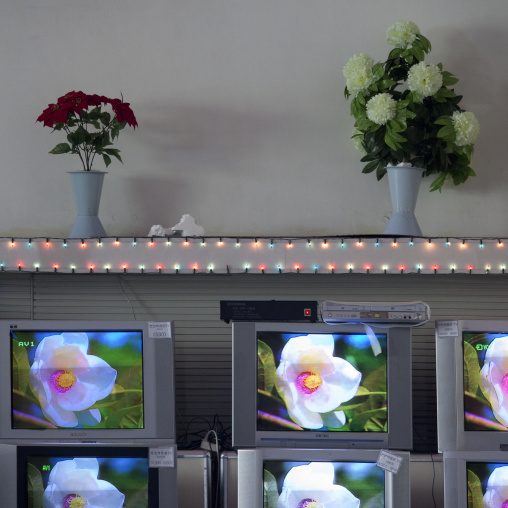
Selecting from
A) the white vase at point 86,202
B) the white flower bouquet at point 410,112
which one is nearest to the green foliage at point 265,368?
the white vase at point 86,202

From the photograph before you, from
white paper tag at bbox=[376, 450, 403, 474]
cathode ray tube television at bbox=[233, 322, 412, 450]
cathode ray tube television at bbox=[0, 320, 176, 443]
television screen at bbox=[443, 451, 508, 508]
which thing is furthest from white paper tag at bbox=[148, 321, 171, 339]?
television screen at bbox=[443, 451, 508, 508]

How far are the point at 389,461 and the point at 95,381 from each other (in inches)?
39.1

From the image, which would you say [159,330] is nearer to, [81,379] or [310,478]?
[81,379]

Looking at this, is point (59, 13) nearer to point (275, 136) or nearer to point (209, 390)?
point (275, 136)

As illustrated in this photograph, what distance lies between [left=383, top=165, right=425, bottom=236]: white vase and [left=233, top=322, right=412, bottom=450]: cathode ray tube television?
0.54 m

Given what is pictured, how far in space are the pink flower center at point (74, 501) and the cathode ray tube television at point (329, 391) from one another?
0.53m

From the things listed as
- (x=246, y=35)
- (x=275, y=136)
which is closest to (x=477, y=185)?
(x=275, y=136)

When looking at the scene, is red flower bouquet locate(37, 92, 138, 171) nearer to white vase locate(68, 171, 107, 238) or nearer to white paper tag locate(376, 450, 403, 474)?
white vase locate(68, 171, 107, 238)

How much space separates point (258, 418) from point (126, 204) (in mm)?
1138

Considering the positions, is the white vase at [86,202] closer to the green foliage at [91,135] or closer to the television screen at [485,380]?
the green foliage at [91,135]

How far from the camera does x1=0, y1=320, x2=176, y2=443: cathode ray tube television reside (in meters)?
2.44

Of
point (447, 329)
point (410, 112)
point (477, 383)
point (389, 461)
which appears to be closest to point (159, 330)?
point (389, 461)

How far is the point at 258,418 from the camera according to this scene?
2430 mm

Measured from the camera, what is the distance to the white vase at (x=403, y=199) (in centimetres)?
282
